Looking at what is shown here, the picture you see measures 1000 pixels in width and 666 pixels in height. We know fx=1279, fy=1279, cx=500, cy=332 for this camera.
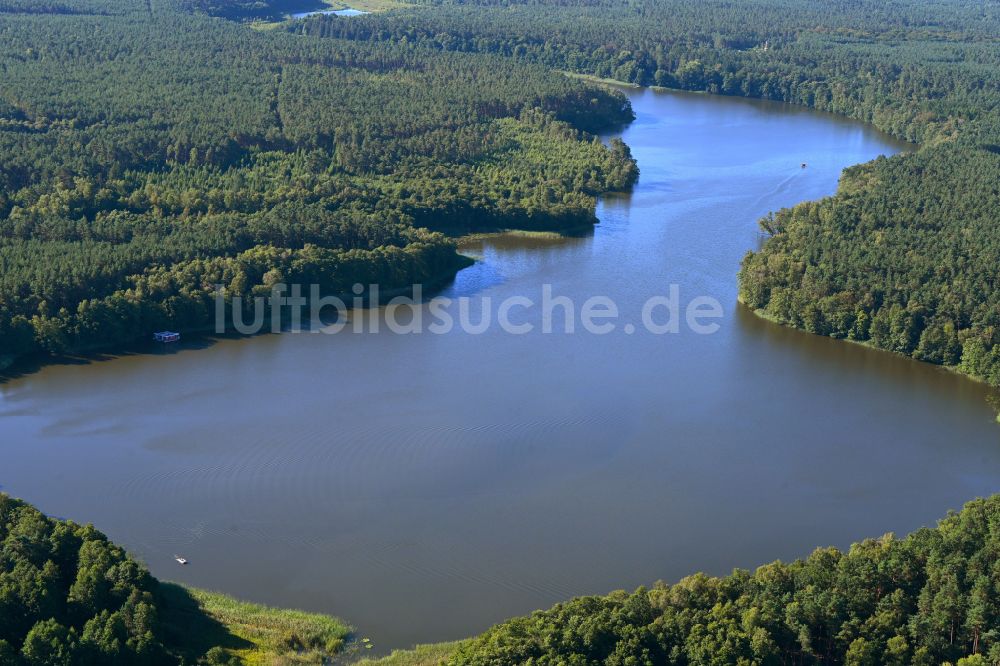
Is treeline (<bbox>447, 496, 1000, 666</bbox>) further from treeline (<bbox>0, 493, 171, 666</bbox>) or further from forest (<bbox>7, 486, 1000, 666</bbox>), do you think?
treeline (<bbox>0, 493, 171, 666</bbox>)

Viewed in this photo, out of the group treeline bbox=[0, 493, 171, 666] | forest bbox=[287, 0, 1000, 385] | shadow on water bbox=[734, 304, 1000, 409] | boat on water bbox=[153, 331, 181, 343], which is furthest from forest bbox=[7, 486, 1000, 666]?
forest bbox=[287, 0, 1000, 385]

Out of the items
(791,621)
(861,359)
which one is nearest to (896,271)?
(861,359)

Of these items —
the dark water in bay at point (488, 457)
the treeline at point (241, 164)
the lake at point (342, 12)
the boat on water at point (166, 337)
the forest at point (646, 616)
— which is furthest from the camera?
the lake at point (342, 12)

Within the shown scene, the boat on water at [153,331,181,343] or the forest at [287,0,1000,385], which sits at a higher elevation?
the forest at [287,0,1000,385]

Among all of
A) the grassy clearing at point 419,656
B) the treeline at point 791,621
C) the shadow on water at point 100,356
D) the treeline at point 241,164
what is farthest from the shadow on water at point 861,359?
the grassy clearing at point 419,656

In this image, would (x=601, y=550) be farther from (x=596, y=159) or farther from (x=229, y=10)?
(x=229, y=10)

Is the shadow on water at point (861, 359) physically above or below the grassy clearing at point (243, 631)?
above

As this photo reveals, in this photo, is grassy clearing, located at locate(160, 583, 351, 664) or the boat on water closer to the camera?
grassy clearing, located at locate(160, 583, 351, 664)

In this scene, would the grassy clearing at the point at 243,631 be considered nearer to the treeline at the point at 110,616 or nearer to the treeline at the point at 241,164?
the treeline at the point at 110,616
